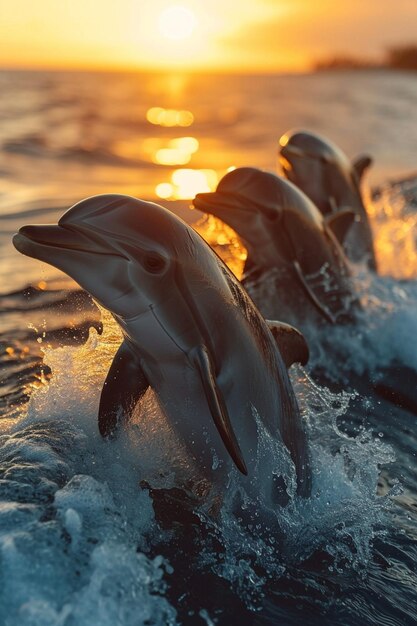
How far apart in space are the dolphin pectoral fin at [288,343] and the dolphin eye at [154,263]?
1.02 metres

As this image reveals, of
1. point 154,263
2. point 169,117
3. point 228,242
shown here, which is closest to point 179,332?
point 154,263

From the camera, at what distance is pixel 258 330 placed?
17.4 feet

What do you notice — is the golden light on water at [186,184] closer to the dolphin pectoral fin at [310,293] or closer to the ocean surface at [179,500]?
the ocean surface at [179,500]

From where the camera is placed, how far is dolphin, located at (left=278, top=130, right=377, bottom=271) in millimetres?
11375

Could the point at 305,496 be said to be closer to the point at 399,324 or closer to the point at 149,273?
the point at 149,273

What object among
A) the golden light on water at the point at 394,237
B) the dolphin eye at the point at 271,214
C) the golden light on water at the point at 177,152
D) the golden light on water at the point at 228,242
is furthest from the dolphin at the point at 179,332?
the golden light on water at the point at 177,152

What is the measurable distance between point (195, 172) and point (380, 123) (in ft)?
63.3

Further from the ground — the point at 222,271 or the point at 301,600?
the point at 222,271

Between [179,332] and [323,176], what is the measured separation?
6.94m

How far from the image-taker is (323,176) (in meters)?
11.4

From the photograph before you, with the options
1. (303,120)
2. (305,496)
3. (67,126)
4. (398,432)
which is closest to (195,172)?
(67,126)

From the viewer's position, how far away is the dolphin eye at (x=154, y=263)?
485 centimetres

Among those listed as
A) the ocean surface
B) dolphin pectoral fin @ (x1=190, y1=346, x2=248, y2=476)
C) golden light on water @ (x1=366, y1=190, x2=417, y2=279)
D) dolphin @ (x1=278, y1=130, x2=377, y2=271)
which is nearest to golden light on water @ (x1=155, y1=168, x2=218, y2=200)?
golden light on water @ (x1=366, y1=190, x2=417, y2=279)

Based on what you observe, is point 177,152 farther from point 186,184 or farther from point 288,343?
point 288,343
